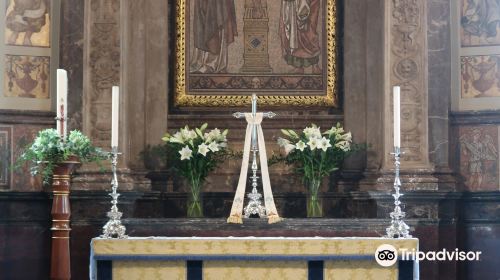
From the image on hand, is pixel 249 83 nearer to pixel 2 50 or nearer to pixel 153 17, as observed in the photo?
pixel 153 17

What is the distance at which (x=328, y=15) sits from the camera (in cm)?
1178

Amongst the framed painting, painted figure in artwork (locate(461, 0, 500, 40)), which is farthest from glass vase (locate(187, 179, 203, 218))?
painted figure in artwork (locate(461, 0, 500, 40))

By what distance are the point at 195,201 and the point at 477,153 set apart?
3058mm

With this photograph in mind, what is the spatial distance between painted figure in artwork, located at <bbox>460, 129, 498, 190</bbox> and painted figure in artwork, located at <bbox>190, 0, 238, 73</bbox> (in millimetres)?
2763

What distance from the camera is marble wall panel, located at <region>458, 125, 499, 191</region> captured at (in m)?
11.3

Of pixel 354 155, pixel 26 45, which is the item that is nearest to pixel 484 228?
pixel 354 155

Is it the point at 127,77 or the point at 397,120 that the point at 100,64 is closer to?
the point at 127,77

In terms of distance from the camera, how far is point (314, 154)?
10.9 meters

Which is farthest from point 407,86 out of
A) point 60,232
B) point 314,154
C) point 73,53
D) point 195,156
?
point 60,232

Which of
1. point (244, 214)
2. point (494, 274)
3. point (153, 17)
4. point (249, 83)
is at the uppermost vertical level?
point (153, 17)

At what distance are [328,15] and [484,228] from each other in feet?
9.42

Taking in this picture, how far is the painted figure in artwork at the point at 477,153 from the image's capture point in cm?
1130

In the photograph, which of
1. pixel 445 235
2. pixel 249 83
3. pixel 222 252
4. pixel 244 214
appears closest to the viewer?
pixel 222 252

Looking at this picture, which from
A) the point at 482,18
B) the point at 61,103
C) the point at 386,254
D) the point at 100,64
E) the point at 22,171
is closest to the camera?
the point at 61,103
